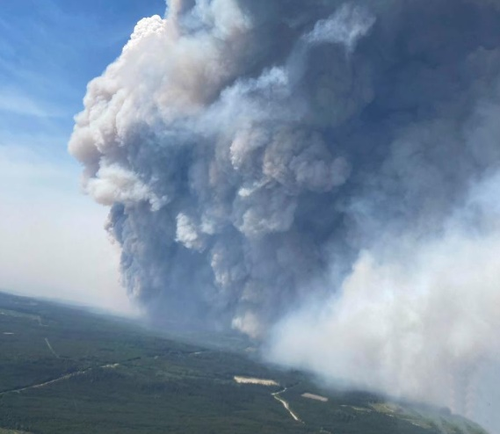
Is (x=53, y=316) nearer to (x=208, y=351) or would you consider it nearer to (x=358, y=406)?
(x=208, y=351)

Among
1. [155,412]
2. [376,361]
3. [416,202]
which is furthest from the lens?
[416,202]

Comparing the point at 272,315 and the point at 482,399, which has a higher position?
the point at 272,315

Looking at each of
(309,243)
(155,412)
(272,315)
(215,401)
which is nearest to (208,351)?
(272,315)

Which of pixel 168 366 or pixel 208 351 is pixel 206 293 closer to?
pixel 208 351

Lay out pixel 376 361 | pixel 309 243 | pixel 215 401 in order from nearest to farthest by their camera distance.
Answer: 1. pixel 215 401
2. pixel 376 361
3. pixel 309 243

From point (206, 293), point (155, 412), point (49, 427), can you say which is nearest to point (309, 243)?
point (206, 293)

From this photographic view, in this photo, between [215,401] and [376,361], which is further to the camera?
[376,361]

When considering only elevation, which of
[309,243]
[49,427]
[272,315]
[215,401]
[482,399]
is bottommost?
[49,427]
